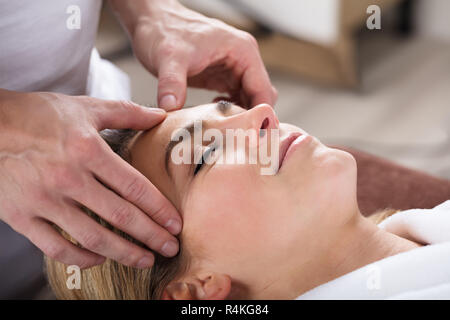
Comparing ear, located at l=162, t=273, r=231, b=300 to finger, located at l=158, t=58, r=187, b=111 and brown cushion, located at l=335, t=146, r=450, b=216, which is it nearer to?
finger, located at l=158, t=58, r=187, b=111

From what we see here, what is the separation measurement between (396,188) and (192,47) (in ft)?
2.04

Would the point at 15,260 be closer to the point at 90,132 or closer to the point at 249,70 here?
the point at 90,132

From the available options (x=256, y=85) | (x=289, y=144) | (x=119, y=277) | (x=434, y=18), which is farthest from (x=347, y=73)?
(x=119, y=277)

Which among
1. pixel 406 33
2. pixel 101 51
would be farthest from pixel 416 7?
pixel 101 51

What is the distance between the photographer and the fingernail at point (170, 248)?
99 centimetres

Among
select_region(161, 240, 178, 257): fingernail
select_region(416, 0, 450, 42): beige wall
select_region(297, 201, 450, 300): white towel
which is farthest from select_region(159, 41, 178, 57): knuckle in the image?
select_region(416, 0, 450, 42): beige wall

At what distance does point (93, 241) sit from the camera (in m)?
0.91

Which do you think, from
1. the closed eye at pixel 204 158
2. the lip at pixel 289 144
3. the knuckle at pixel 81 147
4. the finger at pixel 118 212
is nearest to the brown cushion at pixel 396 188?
the lip at pixel 289 144

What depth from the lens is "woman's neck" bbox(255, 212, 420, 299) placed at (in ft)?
3.40

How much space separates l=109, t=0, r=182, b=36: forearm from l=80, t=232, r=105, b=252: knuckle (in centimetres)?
61

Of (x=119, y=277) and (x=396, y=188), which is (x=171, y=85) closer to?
(x=119, y=277)

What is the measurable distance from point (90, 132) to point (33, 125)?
90mm

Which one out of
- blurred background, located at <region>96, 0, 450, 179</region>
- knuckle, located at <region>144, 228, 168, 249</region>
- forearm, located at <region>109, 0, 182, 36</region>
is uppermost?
forearm, located at <region>109, 0, 182, 36</region>
